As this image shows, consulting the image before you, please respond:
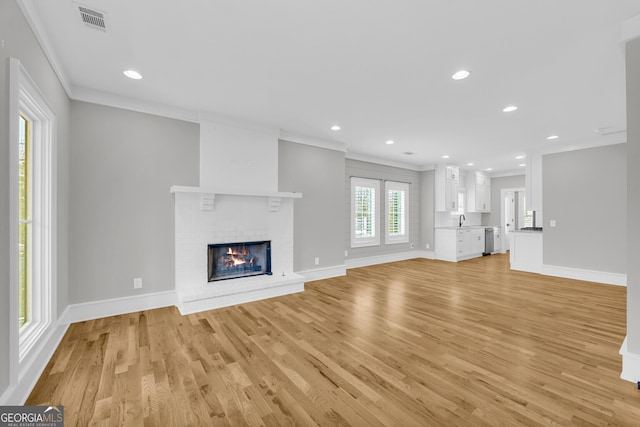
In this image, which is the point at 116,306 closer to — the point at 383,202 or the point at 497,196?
the point at 383,202

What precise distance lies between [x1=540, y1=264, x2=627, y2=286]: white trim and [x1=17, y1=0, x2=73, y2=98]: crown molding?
8.12 metres

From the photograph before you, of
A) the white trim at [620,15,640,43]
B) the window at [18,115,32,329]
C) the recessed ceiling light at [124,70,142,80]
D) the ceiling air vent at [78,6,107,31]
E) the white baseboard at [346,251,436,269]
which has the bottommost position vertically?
the white baseboard at [346,251,436,269]

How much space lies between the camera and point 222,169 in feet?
13.3

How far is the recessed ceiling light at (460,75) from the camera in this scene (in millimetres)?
2703

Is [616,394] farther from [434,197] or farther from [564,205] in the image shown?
[434,197]

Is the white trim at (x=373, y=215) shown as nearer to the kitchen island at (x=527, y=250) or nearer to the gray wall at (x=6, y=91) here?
the kitchen island at (x=527, y=250)

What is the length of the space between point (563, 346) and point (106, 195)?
509 cm

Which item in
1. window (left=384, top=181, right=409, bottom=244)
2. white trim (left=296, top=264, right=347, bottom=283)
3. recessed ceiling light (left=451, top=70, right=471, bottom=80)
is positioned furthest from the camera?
window (left=384, top=181, right=409, bottom=244)

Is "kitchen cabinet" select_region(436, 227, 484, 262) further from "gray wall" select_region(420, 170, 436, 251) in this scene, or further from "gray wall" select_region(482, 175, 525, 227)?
"gray wall" select_region(482, 175, 525, 227)

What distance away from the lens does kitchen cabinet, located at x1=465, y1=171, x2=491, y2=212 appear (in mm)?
8586

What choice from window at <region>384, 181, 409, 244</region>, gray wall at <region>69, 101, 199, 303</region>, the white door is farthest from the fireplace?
the white door

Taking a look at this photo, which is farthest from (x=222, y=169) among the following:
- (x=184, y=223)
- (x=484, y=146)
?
(x=484, y=146)

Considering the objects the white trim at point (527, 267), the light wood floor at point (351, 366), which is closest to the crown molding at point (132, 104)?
the light wood floor at point (351, 366)

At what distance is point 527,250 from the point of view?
607 cm
